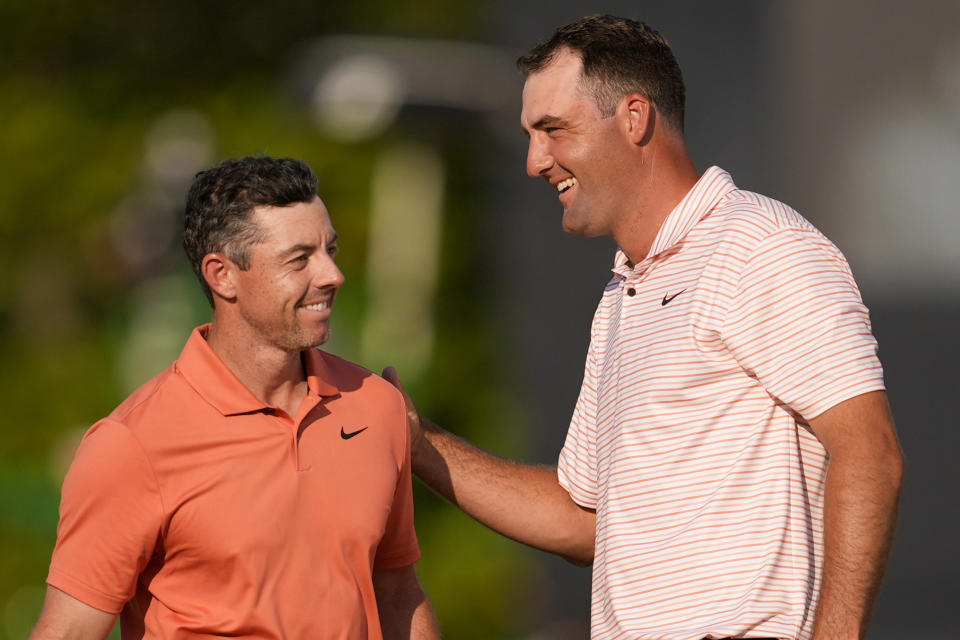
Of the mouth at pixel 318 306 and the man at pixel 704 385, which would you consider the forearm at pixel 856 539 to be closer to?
the man at pixel 704 385

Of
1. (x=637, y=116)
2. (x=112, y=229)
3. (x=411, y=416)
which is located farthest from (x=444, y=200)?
(x=637, y=116)

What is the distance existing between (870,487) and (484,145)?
668 centimetres

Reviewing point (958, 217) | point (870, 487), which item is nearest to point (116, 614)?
point (870, 487)

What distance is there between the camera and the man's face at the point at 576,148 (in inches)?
144

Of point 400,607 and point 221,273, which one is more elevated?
point 221,273

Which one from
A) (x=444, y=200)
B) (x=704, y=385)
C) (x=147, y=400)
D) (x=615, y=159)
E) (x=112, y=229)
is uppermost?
(x=615, y=159)

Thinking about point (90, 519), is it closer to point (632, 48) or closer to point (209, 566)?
point (209, 566)

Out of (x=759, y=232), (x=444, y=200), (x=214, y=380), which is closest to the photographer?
(x=759, y=232)

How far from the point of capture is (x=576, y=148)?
12.1ft

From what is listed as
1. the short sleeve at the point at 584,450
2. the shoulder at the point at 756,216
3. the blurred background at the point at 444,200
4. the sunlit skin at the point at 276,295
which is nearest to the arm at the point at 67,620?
the sunlit skin at the point at 276,295

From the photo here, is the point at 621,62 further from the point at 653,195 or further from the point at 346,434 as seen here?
the point at 346,434

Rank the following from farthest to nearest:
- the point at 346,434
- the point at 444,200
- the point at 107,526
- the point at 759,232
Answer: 1. the point at 444,200
2. the point at 346,434
3. the point at 759,232
4. the point at 107,526

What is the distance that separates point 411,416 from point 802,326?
3.98 ft

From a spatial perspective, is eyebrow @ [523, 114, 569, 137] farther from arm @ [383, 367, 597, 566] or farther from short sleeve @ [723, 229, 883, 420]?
arm @ [383, 367, 597, 566]
